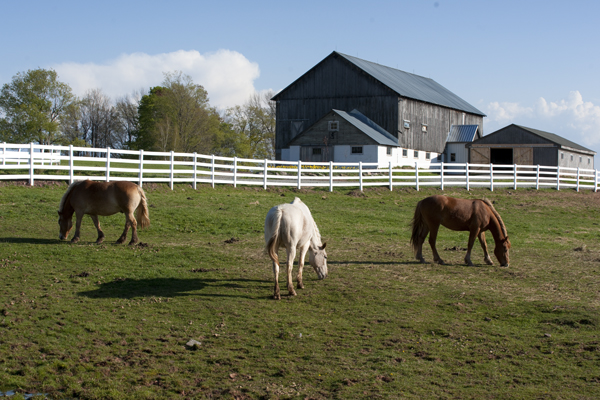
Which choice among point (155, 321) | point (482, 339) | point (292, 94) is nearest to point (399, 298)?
point (482, 339)

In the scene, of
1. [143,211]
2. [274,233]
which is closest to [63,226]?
[143,211]

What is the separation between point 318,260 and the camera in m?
8.60

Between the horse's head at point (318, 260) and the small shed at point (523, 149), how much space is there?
1470 inches

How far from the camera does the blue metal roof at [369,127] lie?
1612 inches

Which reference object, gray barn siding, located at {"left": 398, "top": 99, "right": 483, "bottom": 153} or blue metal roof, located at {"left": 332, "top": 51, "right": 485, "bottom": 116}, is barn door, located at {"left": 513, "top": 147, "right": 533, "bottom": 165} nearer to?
gray barn siding, located at {"left": 398, "top": 99, "right": 483, "bottom": 153}

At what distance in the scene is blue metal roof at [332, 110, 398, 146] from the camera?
40938 millimetres

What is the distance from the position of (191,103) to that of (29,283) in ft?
172

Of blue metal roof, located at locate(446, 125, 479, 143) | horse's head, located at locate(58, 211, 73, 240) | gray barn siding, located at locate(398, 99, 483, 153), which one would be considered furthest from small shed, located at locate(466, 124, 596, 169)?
horse's head, located at locate(58, 211, 73, 240)

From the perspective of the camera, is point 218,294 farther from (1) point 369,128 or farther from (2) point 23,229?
(1) point 369,128

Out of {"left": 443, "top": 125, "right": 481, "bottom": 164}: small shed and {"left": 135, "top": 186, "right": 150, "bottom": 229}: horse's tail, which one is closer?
{"left": 135, "top": 186, "right": 150, "bottom": 229}: horse's tail

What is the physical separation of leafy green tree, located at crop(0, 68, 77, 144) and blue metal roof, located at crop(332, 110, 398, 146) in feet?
87.7

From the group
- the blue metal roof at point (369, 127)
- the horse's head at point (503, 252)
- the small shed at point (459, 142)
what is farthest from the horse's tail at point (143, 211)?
the small shed at point (459, 142)

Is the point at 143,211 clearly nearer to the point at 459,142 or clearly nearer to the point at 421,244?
the point at 421,244

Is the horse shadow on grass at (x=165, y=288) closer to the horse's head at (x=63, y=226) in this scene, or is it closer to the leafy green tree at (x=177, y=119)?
the horse's head at (x=63, y=226)
